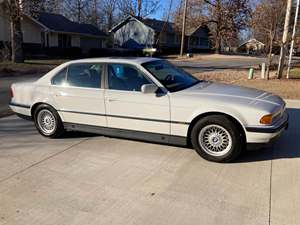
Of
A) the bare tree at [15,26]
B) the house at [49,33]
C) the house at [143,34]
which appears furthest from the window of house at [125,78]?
the house at [143,34]

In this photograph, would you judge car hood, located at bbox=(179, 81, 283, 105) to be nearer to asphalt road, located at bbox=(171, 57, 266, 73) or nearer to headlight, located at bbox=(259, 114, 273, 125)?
headlight, located at bbox=(259, 114, 273, 125)

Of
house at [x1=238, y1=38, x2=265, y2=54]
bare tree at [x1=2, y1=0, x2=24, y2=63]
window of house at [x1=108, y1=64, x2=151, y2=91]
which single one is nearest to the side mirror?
window of house at [x1=108, y1=64, x2=151, y2=91]

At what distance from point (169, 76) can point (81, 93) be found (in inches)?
60.6

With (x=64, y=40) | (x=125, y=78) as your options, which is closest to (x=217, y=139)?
(x=125, y=78)

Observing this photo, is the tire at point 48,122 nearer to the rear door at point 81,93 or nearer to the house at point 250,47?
the rear door at point 81,93

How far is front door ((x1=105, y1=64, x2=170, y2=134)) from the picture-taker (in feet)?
16.9

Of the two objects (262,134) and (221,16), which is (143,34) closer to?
(221,16)

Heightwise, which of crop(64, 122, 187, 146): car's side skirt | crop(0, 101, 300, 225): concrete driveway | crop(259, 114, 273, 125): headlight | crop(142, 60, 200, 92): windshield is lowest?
crop(0, 101, 300, 225): concrete driveway

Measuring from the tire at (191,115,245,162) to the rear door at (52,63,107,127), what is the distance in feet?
5.45

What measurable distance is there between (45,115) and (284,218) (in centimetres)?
450

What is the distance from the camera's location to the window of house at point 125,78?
212 inches

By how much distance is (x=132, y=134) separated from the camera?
5465 mm

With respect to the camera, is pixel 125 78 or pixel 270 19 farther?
pixel 270 19

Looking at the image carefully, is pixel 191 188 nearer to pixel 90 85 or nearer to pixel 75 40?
pixel 90 85
